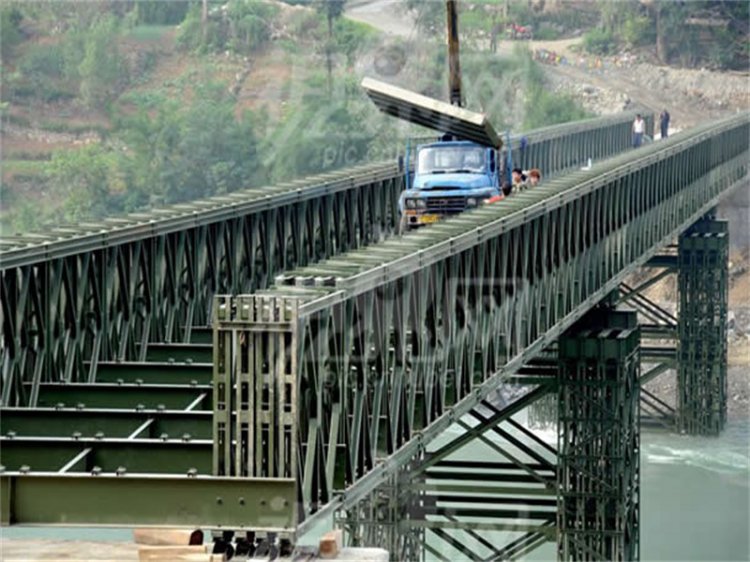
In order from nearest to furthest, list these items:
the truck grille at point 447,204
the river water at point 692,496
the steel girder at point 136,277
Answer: the steel girder at point 136,277 → the truck grille at point 447,204 → the river water at point 692,496

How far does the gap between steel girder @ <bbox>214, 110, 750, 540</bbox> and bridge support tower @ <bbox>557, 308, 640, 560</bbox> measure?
1728 mm

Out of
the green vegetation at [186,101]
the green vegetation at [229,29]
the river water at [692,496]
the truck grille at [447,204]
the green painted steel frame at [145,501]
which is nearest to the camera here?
the green painted steel frame at [145,501]

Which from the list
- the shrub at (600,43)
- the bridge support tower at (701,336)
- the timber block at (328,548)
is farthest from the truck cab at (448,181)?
the shrub at (600,43)

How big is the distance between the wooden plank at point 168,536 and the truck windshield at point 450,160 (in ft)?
91.0

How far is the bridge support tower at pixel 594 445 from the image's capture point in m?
48.8

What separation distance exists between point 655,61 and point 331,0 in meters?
26.4

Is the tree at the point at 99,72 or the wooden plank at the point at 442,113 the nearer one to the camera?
the wooden plank at the point at 442,113

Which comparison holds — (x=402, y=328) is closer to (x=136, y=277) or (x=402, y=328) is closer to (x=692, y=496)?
(x=136, y=277)

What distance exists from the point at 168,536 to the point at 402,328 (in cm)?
723

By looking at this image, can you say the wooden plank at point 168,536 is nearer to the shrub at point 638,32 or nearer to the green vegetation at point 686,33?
the green vegetation at point 686,33

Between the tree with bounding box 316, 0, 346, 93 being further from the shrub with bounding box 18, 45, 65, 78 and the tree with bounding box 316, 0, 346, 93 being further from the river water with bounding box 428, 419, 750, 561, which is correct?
the river water with bounding box 428, 419, 750, 561

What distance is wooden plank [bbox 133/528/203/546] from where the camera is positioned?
21.4 metres

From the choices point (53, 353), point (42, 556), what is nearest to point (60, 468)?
point (42, 556)

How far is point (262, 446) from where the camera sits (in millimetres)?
22094
